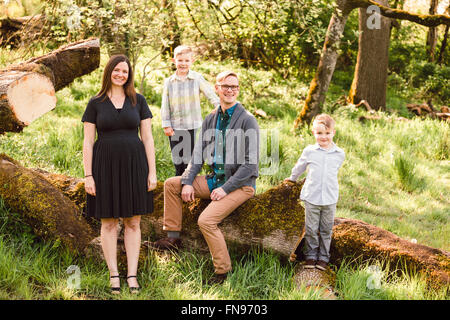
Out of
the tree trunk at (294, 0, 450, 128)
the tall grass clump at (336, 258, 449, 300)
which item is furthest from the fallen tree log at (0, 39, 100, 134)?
the tree trunk at (294, 0, 450, 128)

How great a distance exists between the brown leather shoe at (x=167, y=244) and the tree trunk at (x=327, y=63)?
4921 millimetres

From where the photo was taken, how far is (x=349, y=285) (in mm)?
3371

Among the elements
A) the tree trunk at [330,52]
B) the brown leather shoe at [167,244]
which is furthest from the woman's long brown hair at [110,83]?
the tree trunk at [330,52]

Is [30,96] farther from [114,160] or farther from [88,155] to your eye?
[114,160]

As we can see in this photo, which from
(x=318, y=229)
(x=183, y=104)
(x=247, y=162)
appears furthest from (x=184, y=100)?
(x=318, y=229)

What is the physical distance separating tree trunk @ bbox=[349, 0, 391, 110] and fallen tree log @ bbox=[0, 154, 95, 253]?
8633mm

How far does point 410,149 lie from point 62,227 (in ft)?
20.5

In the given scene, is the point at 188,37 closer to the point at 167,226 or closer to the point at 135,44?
the point at 135,44

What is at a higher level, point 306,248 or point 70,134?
point 70,134

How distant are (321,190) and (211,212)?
3.00 ft

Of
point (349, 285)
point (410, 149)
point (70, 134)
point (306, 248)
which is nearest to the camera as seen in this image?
point (349, 285)

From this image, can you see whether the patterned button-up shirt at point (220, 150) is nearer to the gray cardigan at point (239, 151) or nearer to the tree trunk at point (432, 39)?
the gray cardigan at point (239, 151)

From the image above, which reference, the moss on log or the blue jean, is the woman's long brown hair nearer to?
the blue jean

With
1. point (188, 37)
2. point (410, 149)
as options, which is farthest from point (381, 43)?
point (188, 37)
